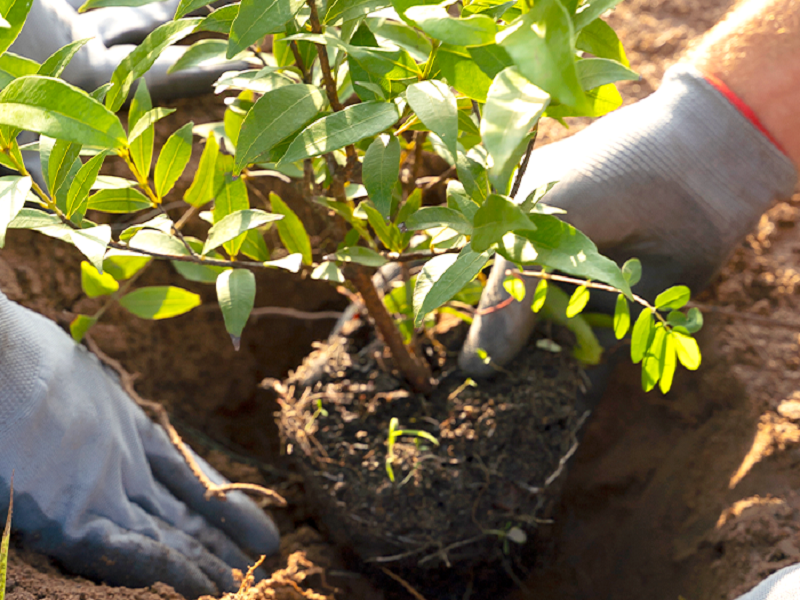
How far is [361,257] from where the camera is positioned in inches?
24.0

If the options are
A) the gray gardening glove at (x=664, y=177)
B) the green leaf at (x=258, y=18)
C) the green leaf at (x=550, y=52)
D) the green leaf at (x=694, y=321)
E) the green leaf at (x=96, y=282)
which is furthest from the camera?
the gray gardening glove at (x=664, y=177)

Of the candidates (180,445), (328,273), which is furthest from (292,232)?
(180,445)

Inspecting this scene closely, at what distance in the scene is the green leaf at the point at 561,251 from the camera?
36 cm

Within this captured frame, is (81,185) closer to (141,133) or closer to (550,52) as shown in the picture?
(141,133)

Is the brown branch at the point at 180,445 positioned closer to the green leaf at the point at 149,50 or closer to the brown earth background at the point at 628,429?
the brown earth background at the point at 628,429

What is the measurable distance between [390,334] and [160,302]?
31cm

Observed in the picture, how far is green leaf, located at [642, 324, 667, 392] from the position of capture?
21.8 inches

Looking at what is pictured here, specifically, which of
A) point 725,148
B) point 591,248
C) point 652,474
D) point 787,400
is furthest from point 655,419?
point 591,248

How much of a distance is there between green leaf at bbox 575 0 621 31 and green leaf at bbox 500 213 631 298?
0.39 ft

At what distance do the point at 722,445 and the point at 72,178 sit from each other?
100 centimetres

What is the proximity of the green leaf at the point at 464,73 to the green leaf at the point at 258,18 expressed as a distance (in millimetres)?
109

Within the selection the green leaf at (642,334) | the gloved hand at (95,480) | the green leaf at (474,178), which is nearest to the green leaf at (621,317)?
the green leaf at (642,334)

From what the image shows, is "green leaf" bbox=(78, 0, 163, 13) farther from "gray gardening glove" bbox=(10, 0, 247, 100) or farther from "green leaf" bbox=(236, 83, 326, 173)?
"gray gardening glove" bbox=(10, 0, 247, 100)

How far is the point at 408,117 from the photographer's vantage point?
51cm
